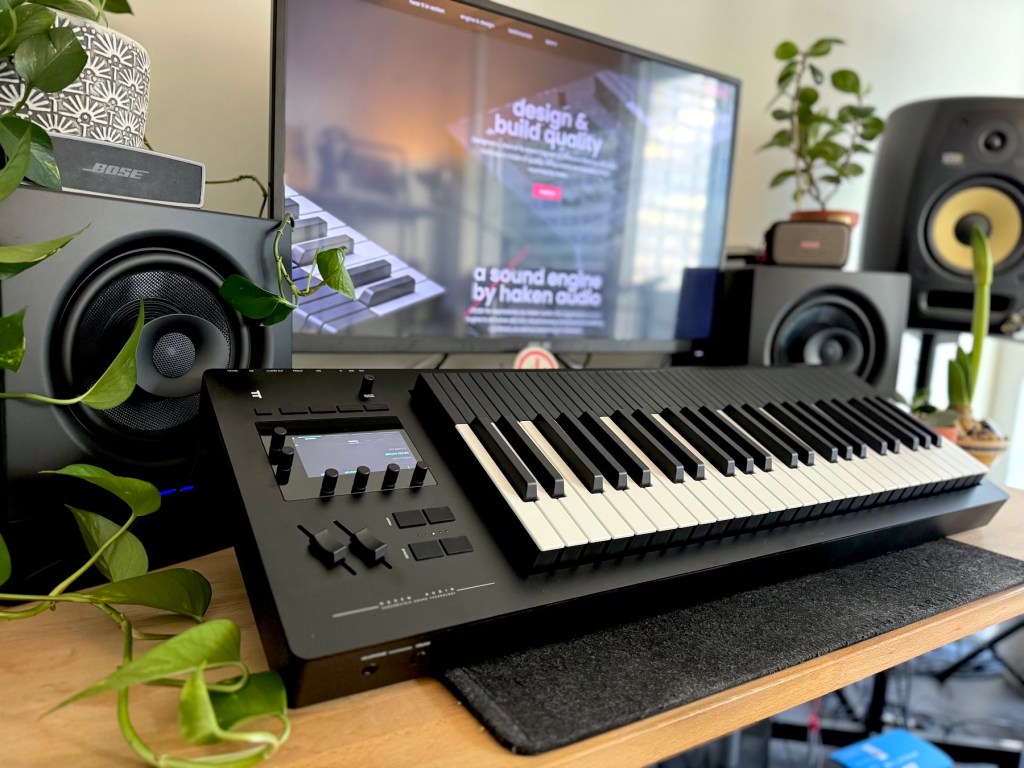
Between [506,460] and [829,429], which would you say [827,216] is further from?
[506,460]

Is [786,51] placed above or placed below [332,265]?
above

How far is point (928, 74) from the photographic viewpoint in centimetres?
177

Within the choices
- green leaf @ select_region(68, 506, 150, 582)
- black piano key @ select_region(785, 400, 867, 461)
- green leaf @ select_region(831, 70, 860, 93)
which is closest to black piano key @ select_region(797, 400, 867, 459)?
black piano key @ select_region(785, 400, 867, 461)

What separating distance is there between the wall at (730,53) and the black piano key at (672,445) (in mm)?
589

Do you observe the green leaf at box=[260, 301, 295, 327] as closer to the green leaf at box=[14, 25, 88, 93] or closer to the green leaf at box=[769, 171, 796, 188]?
the green leaf at box=[14, 25, 88, 93]

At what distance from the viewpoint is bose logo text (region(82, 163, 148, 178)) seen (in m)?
0.57

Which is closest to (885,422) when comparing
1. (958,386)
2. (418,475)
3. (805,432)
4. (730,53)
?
(805,432)

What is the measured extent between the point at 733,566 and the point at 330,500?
0.31 m

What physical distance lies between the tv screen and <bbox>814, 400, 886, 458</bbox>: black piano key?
392 mm

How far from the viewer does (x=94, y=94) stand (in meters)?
0.59

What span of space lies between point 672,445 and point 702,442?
37 mm

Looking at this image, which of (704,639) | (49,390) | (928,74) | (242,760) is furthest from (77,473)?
(928,74)

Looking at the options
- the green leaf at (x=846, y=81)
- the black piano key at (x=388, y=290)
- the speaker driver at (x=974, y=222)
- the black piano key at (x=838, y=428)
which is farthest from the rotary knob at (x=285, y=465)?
the speaker driver at (x=974, y=222)

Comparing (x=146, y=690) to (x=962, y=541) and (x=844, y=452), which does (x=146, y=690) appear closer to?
(x=844, y=452)
